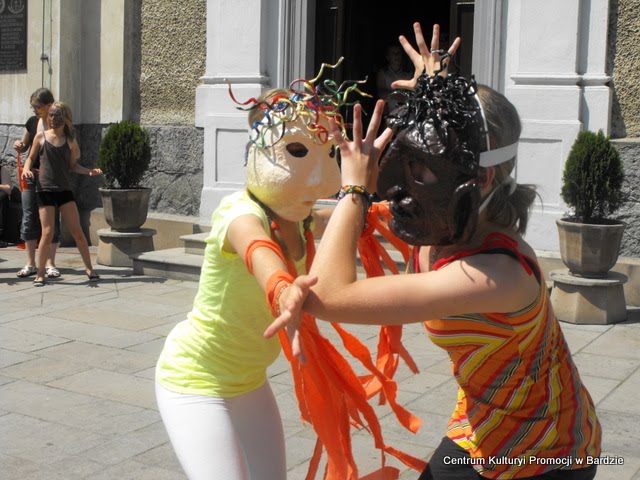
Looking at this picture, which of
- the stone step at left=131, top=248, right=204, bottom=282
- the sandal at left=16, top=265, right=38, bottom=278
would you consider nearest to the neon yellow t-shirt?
the stone step at left=131, top=248, right=204, bottom=282

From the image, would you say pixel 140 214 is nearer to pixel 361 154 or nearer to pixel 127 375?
pixel 127 375

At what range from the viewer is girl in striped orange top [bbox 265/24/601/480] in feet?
6.81

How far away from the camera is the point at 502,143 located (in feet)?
7.09

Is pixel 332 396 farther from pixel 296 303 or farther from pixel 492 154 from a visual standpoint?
pixel 492 154

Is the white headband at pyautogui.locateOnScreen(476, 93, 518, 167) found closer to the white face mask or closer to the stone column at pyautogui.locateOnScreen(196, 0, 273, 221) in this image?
the white face mask

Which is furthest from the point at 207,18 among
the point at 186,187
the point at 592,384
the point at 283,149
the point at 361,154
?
the point at 361,154

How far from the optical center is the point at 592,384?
5.67m

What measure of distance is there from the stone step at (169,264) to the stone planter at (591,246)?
3.58m

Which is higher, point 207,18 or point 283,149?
point 207,18

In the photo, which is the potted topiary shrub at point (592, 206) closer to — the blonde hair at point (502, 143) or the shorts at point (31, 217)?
the shorts at point (31, 217)

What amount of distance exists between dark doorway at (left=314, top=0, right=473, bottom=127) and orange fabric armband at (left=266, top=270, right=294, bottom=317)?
6.78 metres

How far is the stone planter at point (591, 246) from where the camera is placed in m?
7.11

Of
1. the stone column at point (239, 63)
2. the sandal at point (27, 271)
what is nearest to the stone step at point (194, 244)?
the stone column at point (239, 63)

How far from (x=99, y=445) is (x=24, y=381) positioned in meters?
1.32
